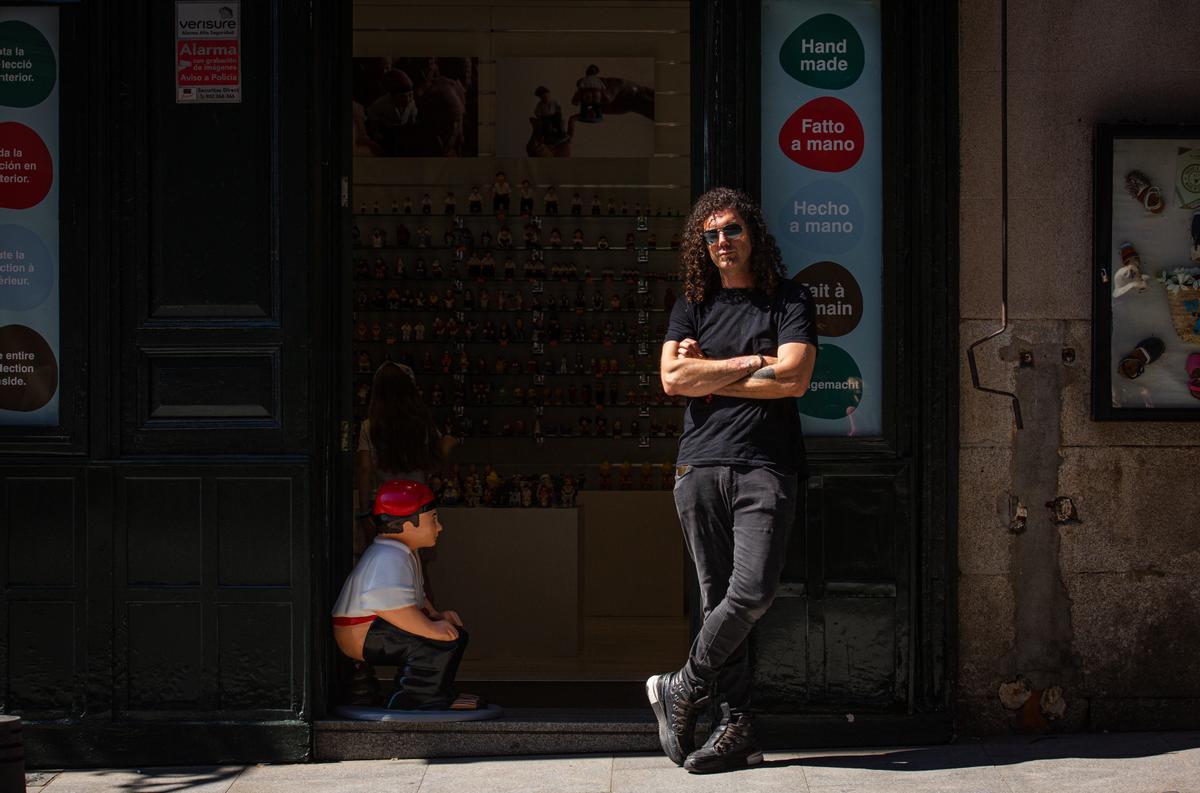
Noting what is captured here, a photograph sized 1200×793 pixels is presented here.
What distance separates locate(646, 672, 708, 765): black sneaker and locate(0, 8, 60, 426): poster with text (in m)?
2.86

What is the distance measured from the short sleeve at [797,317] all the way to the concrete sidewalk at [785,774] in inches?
69.2

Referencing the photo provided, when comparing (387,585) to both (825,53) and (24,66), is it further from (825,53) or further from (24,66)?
(825,53)

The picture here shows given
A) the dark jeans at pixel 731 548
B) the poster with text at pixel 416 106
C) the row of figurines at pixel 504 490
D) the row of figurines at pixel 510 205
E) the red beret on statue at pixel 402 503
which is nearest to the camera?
the dark jeans at pixel 731 548

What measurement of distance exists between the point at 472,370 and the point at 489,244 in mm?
Result: 928

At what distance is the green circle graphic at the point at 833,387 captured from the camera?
608 centimetres

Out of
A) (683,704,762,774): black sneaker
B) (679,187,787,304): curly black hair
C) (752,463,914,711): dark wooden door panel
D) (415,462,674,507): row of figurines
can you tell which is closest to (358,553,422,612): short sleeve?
(683,704,762,774): black sneaker

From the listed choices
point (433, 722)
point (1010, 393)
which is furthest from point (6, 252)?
point (1010, 393)

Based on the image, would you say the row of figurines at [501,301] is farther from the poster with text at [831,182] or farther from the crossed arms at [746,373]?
the crossed arms at [746,373]

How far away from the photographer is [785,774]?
5625 millimetres

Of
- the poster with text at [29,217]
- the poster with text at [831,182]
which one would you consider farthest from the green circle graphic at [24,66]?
the poster with text at [831,182]

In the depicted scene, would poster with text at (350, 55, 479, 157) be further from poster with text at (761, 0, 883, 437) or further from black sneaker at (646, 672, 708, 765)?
black sneaker at (646, 672, 708, 765)

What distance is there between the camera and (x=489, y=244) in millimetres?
10117

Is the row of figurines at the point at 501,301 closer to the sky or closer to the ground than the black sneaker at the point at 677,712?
closer to the sky

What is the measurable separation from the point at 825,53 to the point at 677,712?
9.47 ft
